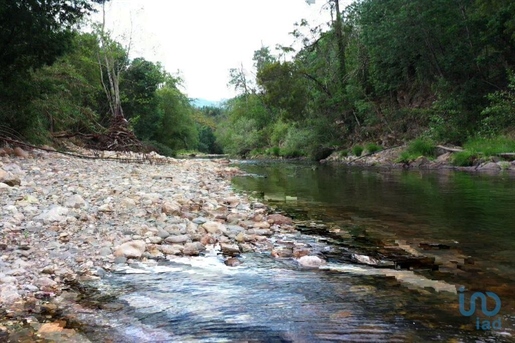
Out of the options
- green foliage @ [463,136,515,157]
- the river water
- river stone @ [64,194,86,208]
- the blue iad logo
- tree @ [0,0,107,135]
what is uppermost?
tree @ [0,0,107,135]

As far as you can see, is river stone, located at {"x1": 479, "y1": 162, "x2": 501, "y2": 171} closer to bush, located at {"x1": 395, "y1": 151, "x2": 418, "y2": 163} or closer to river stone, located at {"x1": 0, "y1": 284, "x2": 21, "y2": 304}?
bush, located at {"x1": 395, "y1": 151, "x2": 418, "y2": 163}

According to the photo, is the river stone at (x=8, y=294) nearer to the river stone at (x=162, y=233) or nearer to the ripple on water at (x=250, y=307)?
the ripple on water at (x=250, y=307)

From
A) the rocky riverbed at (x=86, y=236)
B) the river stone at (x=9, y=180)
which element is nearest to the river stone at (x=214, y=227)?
the rocky riverbed at (x=86, y=236)

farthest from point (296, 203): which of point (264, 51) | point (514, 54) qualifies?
point (264, 51)

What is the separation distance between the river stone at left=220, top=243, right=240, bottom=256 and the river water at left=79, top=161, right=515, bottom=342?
0.62 ft

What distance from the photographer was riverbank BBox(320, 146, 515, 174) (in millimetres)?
12766

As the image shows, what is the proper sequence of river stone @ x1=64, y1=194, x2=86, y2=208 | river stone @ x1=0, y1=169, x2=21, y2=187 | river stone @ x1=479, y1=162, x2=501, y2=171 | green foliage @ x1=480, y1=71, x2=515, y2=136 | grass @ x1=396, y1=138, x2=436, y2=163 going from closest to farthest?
river stone @ x1=64, y1=194, x2=86, y2=208
river stone @ x1=0, y1=169, x2=21, y2=187
river stone @ x1=479, y1=162, x2=501, y2=171
green foliage @ x1=480, y1=71, x2=515, y2=136
grass @ x1=396, y1=138, x2=436, y2=163

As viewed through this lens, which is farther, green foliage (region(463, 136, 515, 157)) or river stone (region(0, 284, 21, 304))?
green foliage (region(463, 136, 515, 157))

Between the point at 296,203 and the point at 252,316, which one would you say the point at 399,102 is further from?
the point at 252,316

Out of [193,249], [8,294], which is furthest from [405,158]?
[8,294]

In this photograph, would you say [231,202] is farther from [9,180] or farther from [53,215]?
[9,180]

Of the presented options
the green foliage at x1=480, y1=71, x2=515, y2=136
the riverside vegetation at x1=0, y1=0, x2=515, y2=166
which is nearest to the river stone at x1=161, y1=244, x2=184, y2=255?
the riverside vegetation at x1=0, y1=0, x2=515, y2=166

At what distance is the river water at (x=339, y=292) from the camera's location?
7.55ft

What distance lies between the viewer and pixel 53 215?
4.51 meters
